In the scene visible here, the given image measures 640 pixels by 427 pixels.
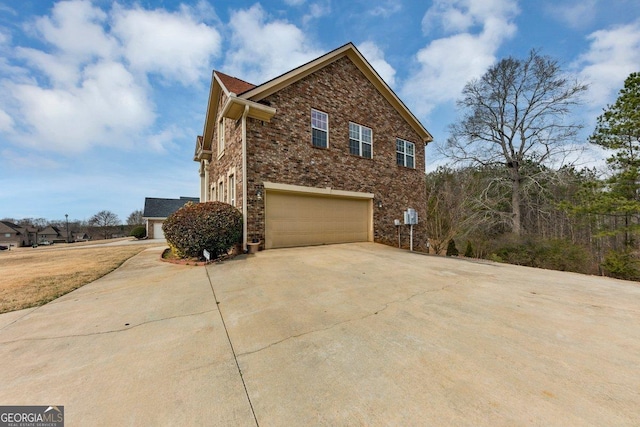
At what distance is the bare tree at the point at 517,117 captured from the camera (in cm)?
1416

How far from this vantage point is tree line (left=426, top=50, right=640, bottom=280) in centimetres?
1061

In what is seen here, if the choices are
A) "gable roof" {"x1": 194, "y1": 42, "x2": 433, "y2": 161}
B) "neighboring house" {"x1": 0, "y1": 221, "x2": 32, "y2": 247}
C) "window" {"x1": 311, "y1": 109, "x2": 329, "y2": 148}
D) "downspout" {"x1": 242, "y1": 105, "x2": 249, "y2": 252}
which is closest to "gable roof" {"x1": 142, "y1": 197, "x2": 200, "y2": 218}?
"gable roof" {"x1": 194, "y1": 42, "x2": 433, "y2": 161}

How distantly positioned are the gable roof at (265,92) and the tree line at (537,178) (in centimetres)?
539

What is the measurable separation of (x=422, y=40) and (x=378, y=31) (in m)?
2.62

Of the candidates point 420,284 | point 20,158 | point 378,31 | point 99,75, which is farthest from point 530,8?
point 20,158

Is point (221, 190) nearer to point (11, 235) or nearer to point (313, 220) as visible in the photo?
point (313, 220)

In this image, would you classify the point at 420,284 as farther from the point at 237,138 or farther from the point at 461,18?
the point at 461,18

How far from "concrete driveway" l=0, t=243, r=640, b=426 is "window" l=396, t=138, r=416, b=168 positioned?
9258 millimetres

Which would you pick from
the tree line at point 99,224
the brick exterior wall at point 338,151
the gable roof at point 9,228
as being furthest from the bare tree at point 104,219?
the brick exterior wall at point 338,151

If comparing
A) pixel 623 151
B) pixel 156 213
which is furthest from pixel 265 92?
pixel 156 213

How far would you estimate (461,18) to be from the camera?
9.19m

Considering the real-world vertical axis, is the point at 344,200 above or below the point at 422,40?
below

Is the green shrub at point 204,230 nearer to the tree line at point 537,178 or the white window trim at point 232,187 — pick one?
the white window trim at point 232,187

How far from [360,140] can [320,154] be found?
8.33ft
